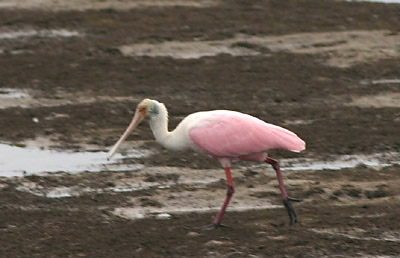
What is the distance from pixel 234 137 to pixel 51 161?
2865mm

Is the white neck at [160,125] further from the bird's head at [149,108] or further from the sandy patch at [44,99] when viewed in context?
the sandy patch at [44,99]

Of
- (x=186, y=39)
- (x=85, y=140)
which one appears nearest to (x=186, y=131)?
(x=85, y=140)

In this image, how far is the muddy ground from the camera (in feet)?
33.8

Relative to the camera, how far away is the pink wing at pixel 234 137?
10703 mm

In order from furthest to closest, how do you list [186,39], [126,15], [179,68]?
[126,15], [186,39], [179,68]

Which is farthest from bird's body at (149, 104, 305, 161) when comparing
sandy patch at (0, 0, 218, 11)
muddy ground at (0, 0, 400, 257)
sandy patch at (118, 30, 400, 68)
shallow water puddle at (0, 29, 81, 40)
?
sandy patch at (0, 0, 218, 11)

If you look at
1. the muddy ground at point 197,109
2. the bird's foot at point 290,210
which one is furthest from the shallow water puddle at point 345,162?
the bird's foot at point 290,210

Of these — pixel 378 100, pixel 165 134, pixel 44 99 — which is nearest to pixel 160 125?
pixel 165 134

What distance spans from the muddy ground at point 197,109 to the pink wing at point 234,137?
57 centimetres

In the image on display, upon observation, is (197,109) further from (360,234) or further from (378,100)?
(360,234)

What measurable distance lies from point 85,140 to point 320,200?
3.29 m

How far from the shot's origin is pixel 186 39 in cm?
1819

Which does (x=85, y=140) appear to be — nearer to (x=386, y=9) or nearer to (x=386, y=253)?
(x=386, y=253)

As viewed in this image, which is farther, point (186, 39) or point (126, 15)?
point (126, 15)
